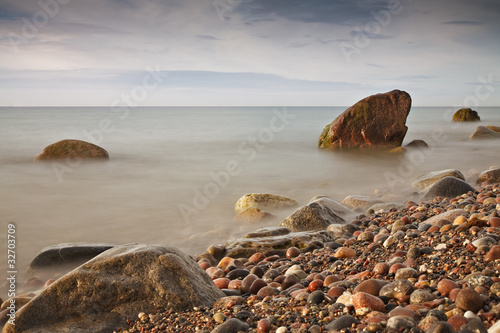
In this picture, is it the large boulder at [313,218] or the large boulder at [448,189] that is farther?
the large boulder at [448,189]

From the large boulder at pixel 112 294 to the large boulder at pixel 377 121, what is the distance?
11.0 metres

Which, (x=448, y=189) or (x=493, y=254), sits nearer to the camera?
(x=493, y=254)

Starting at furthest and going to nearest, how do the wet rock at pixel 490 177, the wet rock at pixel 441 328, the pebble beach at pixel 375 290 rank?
1. the wet rock at pixel 490 177
2. the pebble beach at pixel 375 290
3. the wet rock at pixel 441 328

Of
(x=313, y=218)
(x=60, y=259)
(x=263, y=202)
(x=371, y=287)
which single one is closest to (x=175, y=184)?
(x=263, y=202)

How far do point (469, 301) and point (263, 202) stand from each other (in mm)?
4469

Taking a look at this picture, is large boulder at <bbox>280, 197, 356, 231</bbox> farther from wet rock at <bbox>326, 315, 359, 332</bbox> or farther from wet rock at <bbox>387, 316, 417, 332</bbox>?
wet rock at <bbox>387, 316, 417, 332</bbox>

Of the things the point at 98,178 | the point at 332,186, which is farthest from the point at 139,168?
the point at 332,186

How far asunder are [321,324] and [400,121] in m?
11.6

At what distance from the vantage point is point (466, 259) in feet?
8.80

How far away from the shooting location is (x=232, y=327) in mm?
2166

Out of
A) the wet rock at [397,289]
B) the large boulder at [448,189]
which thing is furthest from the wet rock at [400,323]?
the large boulder at [448,189]

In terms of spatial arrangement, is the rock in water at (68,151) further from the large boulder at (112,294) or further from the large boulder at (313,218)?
the large boulder at (112,294)

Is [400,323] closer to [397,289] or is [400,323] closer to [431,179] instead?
[397,289]

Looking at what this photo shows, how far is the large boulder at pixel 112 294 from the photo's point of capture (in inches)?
95.3
